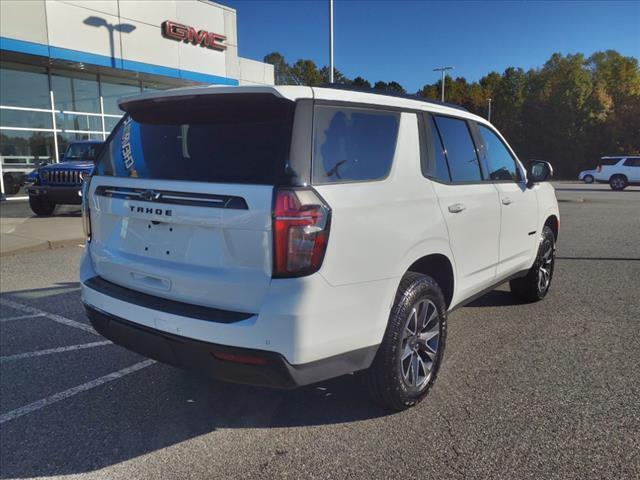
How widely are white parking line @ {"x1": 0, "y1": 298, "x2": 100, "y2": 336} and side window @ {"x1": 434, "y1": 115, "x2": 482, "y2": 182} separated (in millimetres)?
3363

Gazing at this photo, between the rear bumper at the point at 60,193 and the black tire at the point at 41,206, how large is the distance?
0.23 m

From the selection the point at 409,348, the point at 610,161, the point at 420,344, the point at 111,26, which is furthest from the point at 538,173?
the point at 610,161

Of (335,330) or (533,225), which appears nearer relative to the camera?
(335,330)

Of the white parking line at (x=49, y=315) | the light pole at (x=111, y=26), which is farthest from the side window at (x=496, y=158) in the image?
the light pole at (x=111, y=26)

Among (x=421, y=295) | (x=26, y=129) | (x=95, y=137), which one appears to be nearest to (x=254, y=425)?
(x=421, y=295)

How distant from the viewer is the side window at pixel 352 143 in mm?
2586

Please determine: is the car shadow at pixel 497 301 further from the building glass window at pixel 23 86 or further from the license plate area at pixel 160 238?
the building glass window at pixel 23 86

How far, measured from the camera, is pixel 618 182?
2931 centimetres

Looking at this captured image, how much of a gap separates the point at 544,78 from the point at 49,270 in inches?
2289

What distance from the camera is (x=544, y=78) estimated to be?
181 ft

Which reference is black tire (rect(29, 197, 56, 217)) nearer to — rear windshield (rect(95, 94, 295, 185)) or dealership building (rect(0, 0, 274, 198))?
dealership building (rect(0, 0, 274, 198))

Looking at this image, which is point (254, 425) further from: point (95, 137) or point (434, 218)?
point (95, 137)

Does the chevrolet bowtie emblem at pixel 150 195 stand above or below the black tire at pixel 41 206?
above

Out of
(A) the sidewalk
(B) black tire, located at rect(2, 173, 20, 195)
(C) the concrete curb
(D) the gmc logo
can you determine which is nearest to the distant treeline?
(D) the gmc logo
